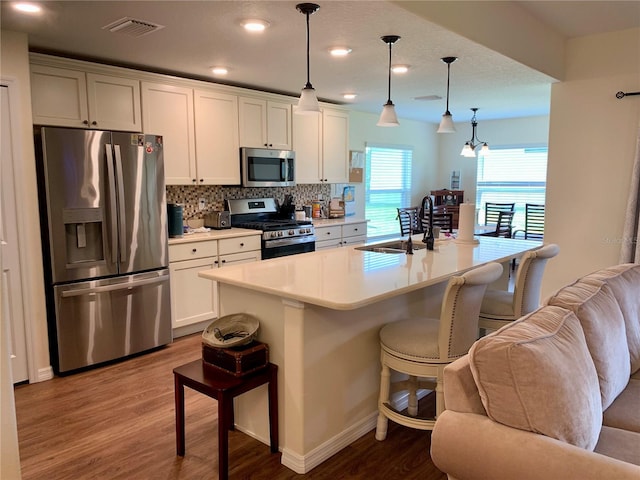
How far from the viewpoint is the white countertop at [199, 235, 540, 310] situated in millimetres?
2082

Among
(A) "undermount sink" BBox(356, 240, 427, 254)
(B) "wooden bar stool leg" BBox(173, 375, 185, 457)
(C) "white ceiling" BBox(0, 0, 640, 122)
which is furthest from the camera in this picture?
(A) "undermount sink" BBox(356, 240, 427, 254)

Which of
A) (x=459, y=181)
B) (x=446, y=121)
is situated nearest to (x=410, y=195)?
(x=459, y=181)

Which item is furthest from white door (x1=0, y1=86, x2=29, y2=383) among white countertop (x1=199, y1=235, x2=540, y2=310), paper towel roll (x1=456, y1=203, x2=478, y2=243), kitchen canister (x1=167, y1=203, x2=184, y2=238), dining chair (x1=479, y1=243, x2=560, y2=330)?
paper towel roll (x1=456, y1=203, x2=478, y2=243)

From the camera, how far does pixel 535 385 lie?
4.46ft

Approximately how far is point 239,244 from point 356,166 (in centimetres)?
275

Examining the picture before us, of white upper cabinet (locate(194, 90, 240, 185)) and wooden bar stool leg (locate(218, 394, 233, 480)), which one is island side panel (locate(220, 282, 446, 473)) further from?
white upper cabinet (locate(194, 90, 240, 185))

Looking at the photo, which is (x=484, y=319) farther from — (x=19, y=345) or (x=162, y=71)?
(x=162, y=71)

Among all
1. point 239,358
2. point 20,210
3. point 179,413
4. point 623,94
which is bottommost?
point 179,413

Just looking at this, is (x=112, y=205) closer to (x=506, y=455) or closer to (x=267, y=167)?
(x=267, y=167)

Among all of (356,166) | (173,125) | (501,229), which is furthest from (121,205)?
(501,229)

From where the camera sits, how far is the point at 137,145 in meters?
3.52

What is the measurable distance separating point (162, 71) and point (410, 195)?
471cm

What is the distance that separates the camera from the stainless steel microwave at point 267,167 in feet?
15.3

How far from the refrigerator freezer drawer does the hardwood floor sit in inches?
10.1
